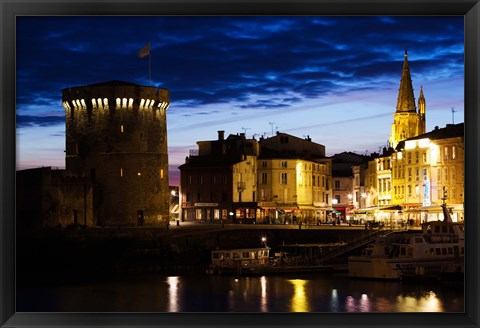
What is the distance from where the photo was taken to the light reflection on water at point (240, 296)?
2684 centimetres

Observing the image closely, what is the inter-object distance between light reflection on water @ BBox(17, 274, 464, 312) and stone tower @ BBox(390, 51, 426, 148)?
1613 inches

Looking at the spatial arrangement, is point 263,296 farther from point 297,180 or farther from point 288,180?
point 297,180

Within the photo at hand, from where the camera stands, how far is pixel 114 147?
151ft

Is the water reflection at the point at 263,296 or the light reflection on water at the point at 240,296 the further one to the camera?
the water reflection at the point at 263,296

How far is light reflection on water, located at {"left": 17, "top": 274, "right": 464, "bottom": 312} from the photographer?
26844 millimetres

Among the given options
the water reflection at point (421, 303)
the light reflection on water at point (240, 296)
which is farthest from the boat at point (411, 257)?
the water reflection at point (421, 303)

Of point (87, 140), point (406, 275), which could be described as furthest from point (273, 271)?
point (87, 140)

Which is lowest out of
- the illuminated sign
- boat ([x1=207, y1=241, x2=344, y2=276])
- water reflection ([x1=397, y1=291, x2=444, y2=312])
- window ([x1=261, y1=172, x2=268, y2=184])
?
water reflection ([x1=397, y1=291, x2=444, y2=312])

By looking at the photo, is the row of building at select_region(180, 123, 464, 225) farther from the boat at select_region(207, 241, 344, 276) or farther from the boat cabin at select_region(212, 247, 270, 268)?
the boat cabin at select_region(212, 247, 270, 268)

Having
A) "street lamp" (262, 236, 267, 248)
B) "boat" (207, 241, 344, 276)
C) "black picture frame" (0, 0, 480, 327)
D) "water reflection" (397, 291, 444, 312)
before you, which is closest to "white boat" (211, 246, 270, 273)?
"boat" (207, 241, 344, 276)

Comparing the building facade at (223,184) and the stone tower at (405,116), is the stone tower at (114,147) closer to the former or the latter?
the building facade at (223,184)

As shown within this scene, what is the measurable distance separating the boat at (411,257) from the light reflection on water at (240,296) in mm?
639

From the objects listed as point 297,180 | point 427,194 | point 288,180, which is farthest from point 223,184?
point 427,194
